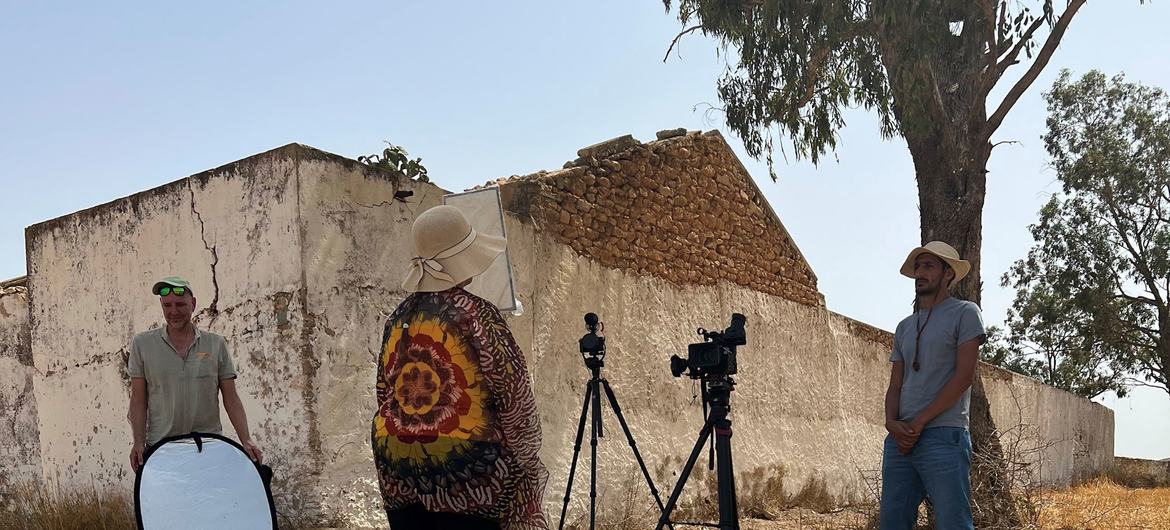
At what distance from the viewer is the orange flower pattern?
2.82 m

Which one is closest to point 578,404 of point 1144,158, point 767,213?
point 767,213

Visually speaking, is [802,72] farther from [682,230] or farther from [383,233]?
[383,233]

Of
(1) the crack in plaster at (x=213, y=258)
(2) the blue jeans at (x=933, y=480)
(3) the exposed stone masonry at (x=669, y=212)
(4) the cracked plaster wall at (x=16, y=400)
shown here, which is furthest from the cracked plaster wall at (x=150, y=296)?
(2) the blue jeans at (x=933, y=480)

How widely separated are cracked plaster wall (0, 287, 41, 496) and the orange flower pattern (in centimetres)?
605

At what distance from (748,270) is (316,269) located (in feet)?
16.7

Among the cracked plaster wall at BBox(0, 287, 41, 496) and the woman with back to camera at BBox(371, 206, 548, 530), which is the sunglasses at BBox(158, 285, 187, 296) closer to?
the woman with back to camera at BBox(371, 206, 548, 530)

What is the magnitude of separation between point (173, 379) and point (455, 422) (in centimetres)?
232

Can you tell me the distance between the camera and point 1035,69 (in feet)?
28.2

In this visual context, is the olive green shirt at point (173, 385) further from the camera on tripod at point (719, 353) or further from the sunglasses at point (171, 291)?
the camera on tripod at point (719, 353)

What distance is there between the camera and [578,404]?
7.33m

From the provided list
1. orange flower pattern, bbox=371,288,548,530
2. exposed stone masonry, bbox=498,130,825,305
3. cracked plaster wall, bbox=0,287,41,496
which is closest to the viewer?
orange flower pattern, bbox=371,288,548,530

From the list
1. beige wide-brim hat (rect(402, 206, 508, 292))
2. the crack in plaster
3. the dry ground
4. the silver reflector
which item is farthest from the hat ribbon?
the crack in plaster

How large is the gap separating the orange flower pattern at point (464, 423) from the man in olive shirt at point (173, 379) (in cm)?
206

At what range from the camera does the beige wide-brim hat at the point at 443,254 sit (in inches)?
118
